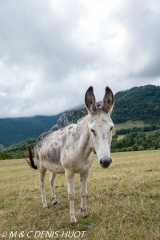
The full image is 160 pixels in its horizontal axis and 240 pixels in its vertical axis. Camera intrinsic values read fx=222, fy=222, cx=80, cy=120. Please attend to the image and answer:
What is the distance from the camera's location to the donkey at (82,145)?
15.3ft

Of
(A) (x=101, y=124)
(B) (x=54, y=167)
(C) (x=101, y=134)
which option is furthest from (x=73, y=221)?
(A) (x=101, y=124)

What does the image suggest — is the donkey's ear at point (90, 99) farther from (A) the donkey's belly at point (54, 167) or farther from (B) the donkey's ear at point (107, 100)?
(A) the donkey's belly at point (54, 167)

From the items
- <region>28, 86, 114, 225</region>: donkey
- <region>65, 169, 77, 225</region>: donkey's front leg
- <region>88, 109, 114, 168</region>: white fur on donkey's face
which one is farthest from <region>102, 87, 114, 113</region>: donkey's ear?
<region>65, 169, 77, 225</region>: donkey's front leg

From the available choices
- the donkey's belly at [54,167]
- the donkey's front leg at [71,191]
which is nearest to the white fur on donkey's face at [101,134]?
the donkey's front leg at [71,191]

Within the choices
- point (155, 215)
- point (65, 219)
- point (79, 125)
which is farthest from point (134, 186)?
point (79, 125)

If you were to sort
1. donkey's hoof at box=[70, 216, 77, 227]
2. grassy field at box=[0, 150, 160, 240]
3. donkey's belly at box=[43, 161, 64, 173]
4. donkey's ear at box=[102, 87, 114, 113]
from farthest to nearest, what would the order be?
donkey's belly at box=[43, 161, 64, 173], donkey's hoof at box=[70, 216, 77, 227], donkey's ear at box=[102, 87, 114, 113], grassy field at box=[0, 150, 160, 240]

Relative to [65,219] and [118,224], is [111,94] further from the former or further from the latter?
[65,219]

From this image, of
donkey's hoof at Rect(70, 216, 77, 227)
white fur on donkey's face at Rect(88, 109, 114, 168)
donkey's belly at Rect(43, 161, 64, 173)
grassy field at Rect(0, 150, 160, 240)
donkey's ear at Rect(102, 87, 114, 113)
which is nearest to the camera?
white fur on donkey's face at Rect(88, 109, 114, 168)

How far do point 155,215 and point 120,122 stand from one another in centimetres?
16467

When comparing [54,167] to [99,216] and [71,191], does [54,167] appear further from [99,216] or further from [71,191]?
[99,216]

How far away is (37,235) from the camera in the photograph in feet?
17.4

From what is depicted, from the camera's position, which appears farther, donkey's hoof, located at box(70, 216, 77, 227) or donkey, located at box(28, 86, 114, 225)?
donkey's hoof, located at box(70, 216, 77, 227)

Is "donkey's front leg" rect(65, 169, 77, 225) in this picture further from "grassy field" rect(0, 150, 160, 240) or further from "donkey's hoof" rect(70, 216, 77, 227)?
"grassy field" rect(0, 150, 160, 240)

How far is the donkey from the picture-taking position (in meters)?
4.67
